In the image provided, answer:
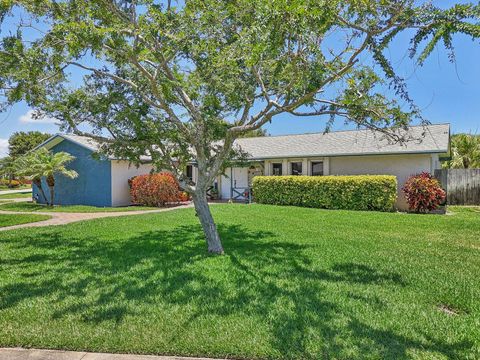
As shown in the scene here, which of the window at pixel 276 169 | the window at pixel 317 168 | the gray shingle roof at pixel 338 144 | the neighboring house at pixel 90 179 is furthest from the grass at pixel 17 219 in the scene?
the window at pixel 317 168

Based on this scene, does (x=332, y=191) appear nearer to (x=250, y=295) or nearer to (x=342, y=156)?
(x=342, y=156)

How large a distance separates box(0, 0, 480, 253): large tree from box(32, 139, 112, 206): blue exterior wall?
11185 millimetres

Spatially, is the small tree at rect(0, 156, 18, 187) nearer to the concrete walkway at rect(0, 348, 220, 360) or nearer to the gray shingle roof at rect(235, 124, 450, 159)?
the gray shingle roof at rect(235, 124, 450, 159)

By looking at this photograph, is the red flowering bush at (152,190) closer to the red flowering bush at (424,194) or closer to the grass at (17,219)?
the grass at (17,219)

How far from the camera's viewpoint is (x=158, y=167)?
810 centimetres

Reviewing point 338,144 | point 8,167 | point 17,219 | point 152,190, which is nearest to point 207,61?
point 17,219

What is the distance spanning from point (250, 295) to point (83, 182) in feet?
58.5

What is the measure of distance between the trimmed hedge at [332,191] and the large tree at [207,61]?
29.6 feet

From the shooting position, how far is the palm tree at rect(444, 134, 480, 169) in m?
23.4

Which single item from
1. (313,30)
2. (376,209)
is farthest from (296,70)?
(376,209)

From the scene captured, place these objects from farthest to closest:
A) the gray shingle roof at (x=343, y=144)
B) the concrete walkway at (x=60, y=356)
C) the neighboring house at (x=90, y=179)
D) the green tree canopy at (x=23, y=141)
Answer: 1. the green tree canopy at (x=23, y=141)
2. the neighboring house at (x=90, y=179)
3. the gray shingle roof at (x=343, y=144)
4. the concrete walkway at (x=60, y=356)

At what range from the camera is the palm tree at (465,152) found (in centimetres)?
2342

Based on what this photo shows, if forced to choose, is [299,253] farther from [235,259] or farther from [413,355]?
[413,355]

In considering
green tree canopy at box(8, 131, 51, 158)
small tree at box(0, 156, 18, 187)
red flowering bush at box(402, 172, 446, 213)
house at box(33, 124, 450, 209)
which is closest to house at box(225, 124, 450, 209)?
house at box(33, 124, 450, 209)
